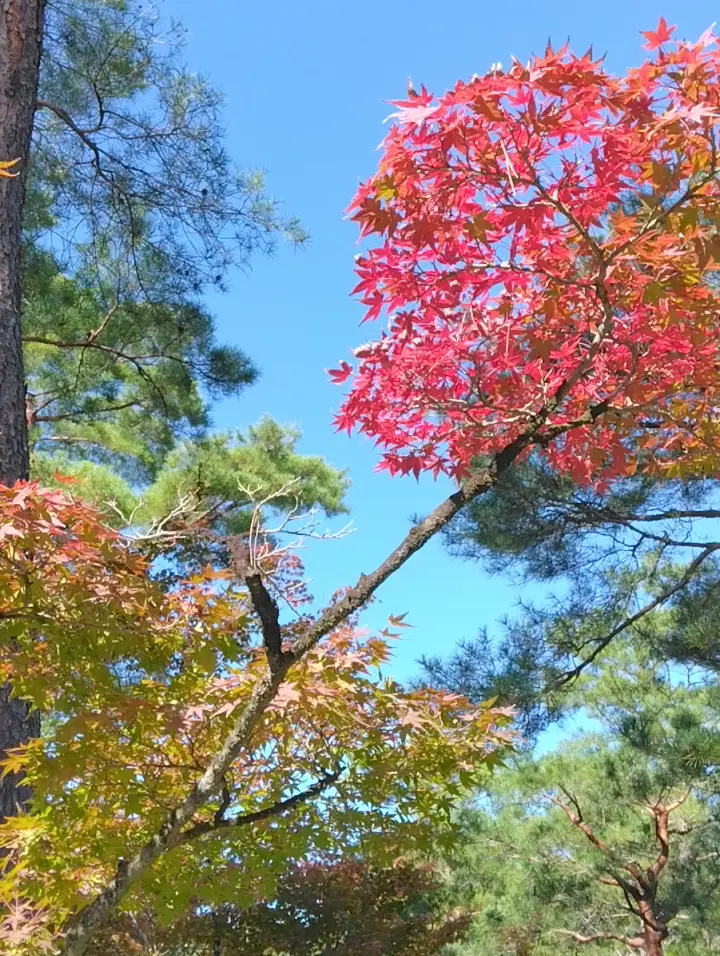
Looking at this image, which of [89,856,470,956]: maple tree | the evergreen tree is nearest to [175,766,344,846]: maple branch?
[89,856,470,956]: maple tree

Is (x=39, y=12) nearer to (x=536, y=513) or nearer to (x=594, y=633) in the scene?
(x=536, y=513)

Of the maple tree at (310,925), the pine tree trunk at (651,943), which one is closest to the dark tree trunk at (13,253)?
the maple tree at (310,925)

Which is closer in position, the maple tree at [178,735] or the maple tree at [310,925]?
the maple tree at [178,735]

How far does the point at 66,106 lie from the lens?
178 inches

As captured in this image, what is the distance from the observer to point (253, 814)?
7.02ft

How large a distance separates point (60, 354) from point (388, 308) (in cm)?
522

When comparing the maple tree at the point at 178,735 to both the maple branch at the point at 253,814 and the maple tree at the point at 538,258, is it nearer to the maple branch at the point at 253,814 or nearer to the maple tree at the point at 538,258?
the maple branch at the point at 253,814

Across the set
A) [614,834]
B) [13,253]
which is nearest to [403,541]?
[13,253]

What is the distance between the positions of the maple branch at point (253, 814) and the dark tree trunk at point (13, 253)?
786mm

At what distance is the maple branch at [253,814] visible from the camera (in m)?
2.10

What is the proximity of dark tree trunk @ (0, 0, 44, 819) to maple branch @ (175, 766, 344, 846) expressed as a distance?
0.79 m

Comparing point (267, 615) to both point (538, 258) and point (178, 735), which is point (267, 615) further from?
point (538, 258)

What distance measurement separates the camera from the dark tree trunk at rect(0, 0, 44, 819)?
2.71m

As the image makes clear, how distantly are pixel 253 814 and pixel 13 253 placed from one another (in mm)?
2337
